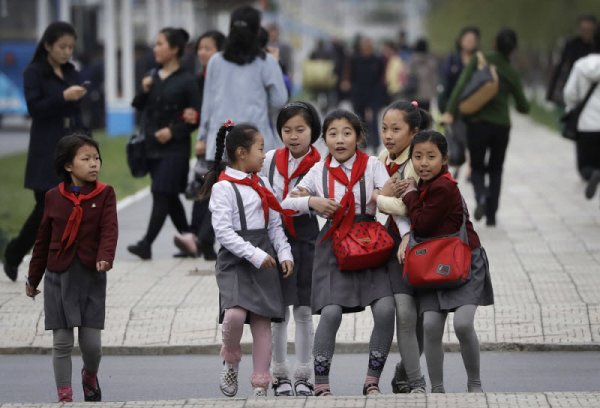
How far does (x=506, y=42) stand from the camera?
1326 centimetres

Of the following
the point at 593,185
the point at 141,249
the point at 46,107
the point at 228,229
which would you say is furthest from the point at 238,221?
the point at 593,185

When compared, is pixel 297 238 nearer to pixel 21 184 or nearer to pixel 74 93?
pixel 74 93

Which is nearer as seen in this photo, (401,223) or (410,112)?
(401,223)

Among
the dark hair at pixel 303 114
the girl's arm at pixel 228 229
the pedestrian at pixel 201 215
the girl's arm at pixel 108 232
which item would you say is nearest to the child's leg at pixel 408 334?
the girl's arm at pixel 228 229

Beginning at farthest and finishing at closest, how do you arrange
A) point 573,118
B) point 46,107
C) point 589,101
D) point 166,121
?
point 573,118, point 589,101, point 166,121, point 46,107

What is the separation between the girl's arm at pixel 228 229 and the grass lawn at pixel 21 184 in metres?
5.36

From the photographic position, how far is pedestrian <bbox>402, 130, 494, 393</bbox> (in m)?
6.70

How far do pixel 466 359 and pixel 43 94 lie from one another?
444 cm

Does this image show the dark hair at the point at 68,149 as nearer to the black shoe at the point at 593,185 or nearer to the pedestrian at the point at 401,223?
the pedestrian at the point at 401,223

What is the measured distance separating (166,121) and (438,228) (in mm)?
5029

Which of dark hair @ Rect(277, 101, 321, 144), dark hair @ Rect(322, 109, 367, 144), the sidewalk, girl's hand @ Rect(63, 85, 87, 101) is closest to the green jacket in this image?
the sidewalk

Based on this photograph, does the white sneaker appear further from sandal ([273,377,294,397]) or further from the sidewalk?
the sidewalk

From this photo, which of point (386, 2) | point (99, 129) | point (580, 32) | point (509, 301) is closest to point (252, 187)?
point (509, 301)

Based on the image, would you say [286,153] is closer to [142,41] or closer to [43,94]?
[43,94]
